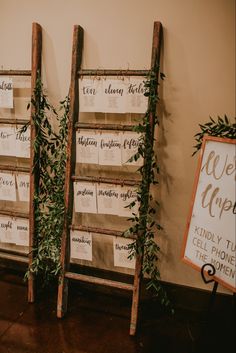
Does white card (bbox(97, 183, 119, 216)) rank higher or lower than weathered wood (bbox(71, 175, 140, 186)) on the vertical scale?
lower

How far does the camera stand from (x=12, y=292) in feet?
8.35

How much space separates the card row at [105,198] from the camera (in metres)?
2.12

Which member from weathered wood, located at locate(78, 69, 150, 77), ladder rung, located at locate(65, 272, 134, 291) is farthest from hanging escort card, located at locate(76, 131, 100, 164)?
ladder rung, located at locate(65, 272, 134, 291)

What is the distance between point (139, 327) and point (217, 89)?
1.77 meters

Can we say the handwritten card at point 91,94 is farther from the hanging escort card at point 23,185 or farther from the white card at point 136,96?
the hanging escort card at point 23,185

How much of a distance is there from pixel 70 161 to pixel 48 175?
0.26 metres

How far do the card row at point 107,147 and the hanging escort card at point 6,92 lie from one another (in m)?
0.61

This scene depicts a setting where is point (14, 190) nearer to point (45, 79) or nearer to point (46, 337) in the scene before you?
A: point (45, 79)

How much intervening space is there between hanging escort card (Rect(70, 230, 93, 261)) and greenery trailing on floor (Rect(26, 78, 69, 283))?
11 cm

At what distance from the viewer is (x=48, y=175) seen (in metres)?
2.30

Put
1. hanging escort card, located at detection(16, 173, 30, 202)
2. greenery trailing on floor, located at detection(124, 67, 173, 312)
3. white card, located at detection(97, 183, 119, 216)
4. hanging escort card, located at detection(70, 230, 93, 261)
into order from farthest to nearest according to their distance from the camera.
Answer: hanging escort card, located at detection(16, 173, 30, 202) < hanging escort card, located at detection(70, 230, 93, 261) < white card, located at detection(97, 183, 119, 216) < greenery trailing on floor, located at detection(124, 67, 173, 312)

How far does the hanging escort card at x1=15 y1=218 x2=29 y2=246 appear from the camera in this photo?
95.3 inches

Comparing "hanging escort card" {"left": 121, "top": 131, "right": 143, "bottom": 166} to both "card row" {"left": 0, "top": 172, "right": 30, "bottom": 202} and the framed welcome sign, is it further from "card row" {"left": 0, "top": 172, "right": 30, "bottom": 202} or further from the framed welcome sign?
"card row" {"left": 0, "top": 172, "right": 30, "bottom": 202}

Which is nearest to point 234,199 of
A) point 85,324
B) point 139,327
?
point 139,327
